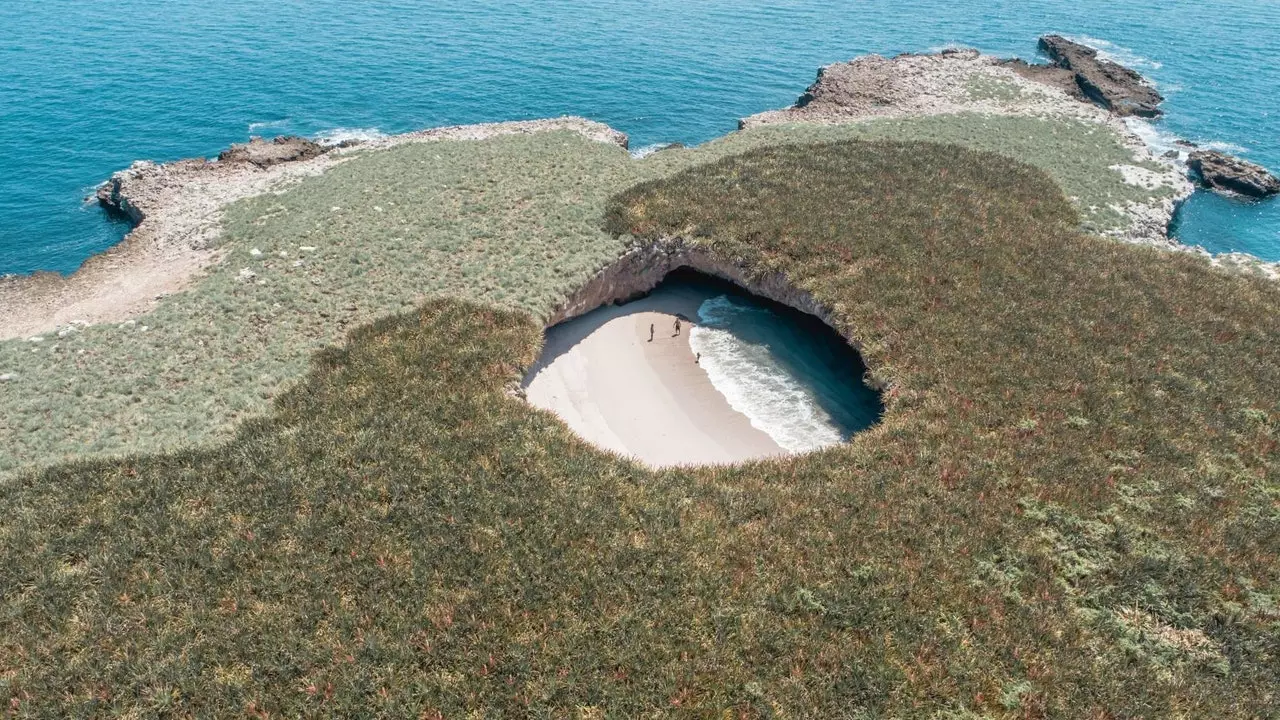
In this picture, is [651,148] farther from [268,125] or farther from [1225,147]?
[1225,147]

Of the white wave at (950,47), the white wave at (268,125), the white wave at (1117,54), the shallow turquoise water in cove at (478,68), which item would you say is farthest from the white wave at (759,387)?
the white wave at (1117,54)

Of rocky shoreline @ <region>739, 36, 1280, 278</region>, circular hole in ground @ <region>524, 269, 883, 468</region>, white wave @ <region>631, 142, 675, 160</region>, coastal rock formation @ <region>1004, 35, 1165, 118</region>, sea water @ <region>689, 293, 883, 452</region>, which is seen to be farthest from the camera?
coastal rock formation @ <region>1004, 35, 1165, 118</region>

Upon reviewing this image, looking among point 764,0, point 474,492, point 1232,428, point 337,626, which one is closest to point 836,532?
point 474,492

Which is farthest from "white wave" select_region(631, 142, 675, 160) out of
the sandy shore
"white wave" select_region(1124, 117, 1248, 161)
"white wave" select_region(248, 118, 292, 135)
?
"white wave" select_region(1124, 117, 1248, 161)

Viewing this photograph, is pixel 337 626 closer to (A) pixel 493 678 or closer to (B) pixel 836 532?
(A) pixel 493 678

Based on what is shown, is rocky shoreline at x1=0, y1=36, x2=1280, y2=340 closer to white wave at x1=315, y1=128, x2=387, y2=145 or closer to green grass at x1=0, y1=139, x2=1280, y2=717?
white wave at x1=315, y1=128, x2=387, y2=145

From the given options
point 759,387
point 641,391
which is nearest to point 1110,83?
point 759,387
